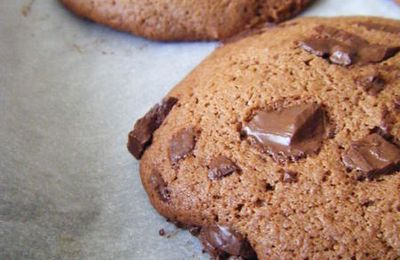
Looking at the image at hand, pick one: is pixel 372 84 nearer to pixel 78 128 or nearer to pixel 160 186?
pixel 160 186

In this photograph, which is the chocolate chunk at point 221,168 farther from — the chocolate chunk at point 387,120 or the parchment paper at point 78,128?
the chocolate chunk at point 387,120

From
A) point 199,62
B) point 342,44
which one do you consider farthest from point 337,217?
point 199,62

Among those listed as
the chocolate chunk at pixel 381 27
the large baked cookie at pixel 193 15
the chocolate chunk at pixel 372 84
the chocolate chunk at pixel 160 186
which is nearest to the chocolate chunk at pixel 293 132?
the chocolate chunk at pixel 372 84

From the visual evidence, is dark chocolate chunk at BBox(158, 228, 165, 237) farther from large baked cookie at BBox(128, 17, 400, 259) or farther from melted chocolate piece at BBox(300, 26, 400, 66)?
melted chocolate piece at BBox(300, 26, 400, 66)

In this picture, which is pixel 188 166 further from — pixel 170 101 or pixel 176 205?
pixel 170 101

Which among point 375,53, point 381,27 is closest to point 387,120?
point 375,53
